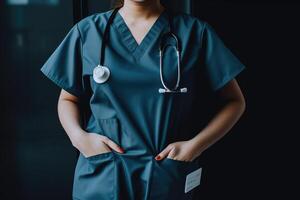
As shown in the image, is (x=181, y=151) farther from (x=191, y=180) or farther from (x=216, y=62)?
(x=216, y=62)

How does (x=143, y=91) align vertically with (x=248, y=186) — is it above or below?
above

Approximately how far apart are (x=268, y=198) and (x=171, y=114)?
714mm

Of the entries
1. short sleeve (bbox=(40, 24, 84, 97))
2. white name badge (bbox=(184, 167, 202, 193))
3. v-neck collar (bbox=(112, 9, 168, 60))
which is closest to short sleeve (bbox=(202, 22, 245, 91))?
v-neck collar (bbox=(112, 9, 168, 60))

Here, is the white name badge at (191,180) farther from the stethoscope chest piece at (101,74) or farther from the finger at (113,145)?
the stethoscope chest piece at (101,74)

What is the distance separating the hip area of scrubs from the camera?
0.91 metres

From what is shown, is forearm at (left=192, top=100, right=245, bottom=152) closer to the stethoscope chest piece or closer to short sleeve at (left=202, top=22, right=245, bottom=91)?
short sleeve at (left=202, top=22, right=245, bottom=91)

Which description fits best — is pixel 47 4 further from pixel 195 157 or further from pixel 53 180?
pixel 195 157

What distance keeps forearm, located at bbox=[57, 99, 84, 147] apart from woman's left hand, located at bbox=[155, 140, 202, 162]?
0.72 ft

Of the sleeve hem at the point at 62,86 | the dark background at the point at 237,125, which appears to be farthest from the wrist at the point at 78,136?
the dark background at the point at 237,125

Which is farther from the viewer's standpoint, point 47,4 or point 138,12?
point 47,4

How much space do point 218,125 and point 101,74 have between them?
327 millimetres

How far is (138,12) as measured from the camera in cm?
99

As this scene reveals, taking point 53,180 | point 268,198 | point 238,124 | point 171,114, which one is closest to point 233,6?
point 238,124

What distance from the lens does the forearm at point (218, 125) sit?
97 cm
